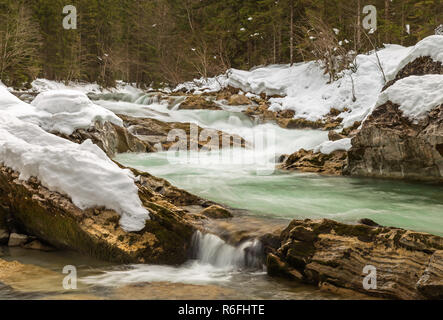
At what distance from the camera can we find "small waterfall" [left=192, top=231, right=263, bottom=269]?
3.39 metres

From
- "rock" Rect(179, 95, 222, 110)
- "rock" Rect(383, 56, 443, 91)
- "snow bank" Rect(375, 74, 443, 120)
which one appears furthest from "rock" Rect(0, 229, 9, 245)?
"rock" Rect(179, 95, 222, 110)

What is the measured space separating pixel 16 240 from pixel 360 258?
132 inches

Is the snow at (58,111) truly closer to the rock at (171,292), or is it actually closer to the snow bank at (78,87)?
the rock at (171,292)

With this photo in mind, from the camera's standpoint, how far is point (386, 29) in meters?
20.2

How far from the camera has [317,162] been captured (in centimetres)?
891

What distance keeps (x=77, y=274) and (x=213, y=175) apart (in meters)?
5.19

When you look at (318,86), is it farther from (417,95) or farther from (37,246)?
(37,246)

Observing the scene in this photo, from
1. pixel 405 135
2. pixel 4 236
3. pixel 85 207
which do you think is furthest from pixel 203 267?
pixel 405 135

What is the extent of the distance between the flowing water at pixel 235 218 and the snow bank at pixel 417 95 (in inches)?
57.2

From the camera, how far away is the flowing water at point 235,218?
9.07 feet

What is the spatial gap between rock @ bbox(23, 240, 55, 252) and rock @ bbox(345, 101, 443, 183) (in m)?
6.14

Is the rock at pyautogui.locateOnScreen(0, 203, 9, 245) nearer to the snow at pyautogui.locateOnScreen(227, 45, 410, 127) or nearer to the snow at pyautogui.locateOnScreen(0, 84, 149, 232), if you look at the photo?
the snow at pyautogui.locateOnScreen(0, 84, 149, 232)

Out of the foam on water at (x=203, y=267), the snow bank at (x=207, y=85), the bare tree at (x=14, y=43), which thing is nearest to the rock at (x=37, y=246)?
the foam on water at (x=203, y=267)
